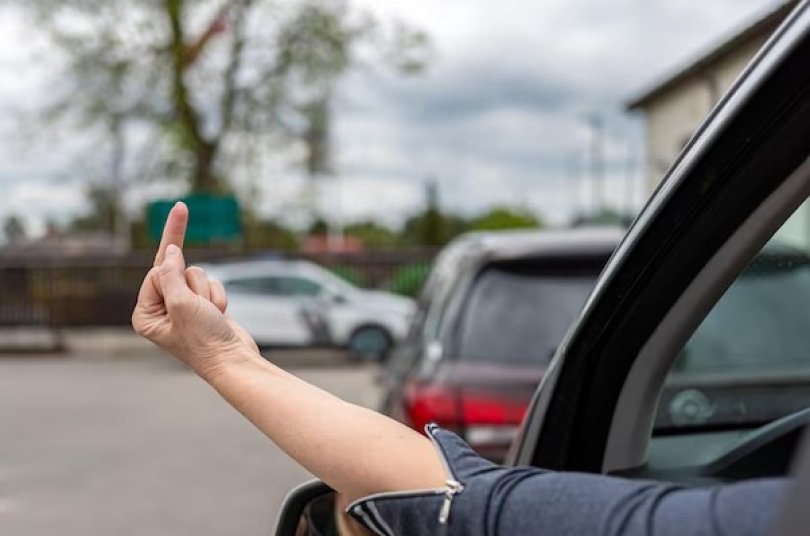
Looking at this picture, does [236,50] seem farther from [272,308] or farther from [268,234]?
[272,308]

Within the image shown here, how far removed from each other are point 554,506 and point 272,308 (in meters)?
15.3

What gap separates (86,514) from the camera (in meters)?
6.98

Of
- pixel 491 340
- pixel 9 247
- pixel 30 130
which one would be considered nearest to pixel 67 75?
pixel 30 130

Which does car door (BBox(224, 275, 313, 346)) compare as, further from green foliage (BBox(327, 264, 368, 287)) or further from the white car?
green foliage (BBox(327, 264, 368, 287))

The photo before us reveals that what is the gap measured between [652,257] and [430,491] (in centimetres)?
57

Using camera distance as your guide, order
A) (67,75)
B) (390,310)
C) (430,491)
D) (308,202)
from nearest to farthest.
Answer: (430,491) → (390,310) → (67,75) → (308,202)

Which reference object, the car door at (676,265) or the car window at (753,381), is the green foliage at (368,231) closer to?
the car window at (753,381)

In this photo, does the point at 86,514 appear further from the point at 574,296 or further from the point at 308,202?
the point at 308,202

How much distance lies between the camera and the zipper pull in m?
1.12

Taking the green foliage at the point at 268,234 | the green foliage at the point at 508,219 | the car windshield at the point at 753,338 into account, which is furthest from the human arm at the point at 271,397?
the green foliage at the point at 508,219

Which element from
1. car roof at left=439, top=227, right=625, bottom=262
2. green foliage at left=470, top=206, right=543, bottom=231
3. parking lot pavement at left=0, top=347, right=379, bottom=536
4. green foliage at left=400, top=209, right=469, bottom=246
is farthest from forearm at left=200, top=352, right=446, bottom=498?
green foliage at left=470, top=206, right=543, bottom=231

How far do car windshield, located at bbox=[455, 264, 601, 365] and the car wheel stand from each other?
12702mm

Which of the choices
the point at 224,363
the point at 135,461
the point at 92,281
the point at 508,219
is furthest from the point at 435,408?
the point at 508,219

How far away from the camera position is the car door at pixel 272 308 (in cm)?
1561
